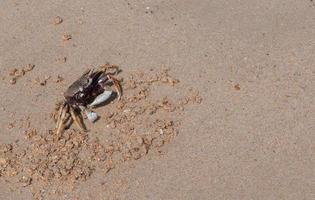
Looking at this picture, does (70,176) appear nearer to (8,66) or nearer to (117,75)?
(117,75)

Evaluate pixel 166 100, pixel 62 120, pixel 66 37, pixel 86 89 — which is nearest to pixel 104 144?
pixel 62 120

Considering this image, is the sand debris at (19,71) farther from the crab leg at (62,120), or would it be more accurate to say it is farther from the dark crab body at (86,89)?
the crab leg at (62,120)

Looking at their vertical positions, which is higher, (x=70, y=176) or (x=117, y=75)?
(x=117, y=75)

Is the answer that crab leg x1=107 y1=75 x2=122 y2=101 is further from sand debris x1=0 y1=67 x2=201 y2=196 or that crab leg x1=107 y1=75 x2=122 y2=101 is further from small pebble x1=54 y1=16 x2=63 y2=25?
small pebble x1=54 y1=16 x2=63 y2=25


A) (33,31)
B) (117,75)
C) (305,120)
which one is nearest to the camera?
(305,120)

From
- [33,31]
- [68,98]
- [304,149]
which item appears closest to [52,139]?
[68,98]

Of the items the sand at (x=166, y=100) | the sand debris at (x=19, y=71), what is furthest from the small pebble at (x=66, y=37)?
the sand debris at (x=19, y=71)

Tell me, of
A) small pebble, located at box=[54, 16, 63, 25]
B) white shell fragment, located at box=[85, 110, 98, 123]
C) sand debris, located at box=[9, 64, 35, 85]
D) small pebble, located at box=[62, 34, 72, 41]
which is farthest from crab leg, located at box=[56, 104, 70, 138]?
small pebble, located at box=[54, 16, 63, 25]

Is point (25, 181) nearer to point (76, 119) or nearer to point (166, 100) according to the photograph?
point (76, 119)
